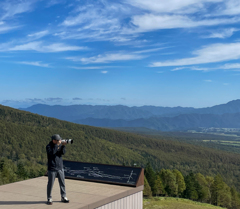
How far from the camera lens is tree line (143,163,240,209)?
66.0 metres

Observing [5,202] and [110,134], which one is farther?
[110,134]

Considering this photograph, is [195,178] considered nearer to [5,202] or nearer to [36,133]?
[5,202]

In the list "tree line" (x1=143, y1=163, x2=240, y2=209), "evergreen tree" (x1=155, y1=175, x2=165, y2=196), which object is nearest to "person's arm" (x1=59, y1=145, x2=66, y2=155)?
"tree line" (x1=143, y1=163, x2=240, y2=209)

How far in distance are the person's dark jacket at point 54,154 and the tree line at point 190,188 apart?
5186cm

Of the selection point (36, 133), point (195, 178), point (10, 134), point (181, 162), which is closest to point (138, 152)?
point (181, 162)

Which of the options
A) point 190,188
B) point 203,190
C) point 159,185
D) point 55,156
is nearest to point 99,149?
point 190,188

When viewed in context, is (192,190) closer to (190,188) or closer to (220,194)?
(190,188)

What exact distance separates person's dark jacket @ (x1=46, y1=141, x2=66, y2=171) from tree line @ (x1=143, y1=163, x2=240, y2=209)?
51859mm

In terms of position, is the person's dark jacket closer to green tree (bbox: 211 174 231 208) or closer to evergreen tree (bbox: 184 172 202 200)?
evergreen tree (bbox: 184 172 202 200)

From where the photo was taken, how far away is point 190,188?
68.1 meters

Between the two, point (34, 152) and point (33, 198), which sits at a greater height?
point (33, 198)

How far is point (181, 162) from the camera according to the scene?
534ft

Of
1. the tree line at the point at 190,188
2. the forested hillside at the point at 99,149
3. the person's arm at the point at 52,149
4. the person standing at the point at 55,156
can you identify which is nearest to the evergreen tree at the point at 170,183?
the tree line at the point at 190,188

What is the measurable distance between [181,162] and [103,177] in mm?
149329
